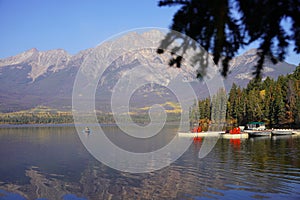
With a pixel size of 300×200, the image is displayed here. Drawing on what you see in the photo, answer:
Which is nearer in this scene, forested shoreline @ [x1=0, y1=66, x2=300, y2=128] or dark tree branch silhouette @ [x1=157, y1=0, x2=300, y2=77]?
dark tree branch silhouette @ [x1=157, y1=0, x2=300, y2=77]

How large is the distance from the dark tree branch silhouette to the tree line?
83.3m

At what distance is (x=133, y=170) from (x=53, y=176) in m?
6.75

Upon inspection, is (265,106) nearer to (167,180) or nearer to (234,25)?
(167,180)

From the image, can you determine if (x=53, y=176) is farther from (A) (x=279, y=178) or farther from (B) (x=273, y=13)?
(B) (x=273, y=13)

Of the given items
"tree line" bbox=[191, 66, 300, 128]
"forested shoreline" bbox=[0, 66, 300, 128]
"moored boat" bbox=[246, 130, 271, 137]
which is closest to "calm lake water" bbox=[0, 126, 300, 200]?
"moored boat" bbox=[246, 130, 271, 137]

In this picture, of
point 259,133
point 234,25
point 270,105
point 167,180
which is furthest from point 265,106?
point 234,25

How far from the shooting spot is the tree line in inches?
3351

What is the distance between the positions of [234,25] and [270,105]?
92.2 m

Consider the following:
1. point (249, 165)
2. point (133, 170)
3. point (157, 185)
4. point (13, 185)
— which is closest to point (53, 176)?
point (13, 185)

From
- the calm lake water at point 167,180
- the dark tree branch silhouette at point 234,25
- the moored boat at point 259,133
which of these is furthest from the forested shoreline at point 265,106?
the dark tree branch silhouette at point 234,25

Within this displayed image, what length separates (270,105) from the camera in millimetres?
91438

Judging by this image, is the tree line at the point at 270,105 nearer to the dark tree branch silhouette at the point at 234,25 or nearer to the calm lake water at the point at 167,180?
the calm lake water at the point at 167,180

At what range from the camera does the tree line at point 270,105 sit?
85.1 meters

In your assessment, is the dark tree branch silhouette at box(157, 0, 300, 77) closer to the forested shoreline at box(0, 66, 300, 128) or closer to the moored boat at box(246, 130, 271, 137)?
the forested shoreline at box(0, 66, 300, 128)
